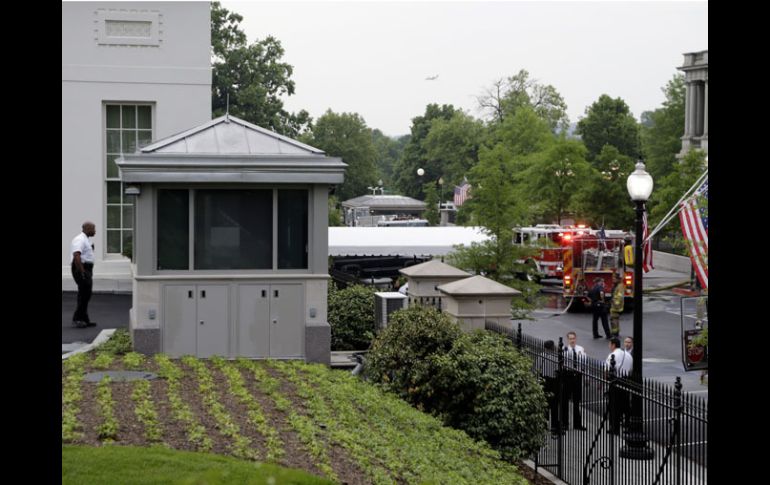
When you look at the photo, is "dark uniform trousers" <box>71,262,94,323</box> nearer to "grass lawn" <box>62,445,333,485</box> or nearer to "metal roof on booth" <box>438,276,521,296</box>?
"metal roof on booth" <box>438,276,521,296</box>

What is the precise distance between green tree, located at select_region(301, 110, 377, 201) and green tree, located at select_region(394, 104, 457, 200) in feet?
26.4

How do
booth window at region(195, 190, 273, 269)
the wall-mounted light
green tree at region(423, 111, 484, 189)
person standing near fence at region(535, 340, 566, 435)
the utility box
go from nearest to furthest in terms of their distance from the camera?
person standing near fence at region(535, 340, 566, 435) < the wall-mounted light < booth window at region(195, 190, 273, 269) < the utility box < green tree at region(423, 111, 484, 189)

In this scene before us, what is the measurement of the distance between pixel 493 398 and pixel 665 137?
71.9 metres

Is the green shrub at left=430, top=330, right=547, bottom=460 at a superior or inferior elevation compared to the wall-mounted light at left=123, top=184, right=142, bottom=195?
inferior

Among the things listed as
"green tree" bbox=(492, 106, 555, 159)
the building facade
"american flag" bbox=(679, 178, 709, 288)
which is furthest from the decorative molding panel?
the building facade

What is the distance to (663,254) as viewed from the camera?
58.3m

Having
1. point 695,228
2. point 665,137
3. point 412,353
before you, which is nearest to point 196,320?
point 412,353

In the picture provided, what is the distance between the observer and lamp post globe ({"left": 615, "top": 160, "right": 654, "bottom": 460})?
12828mm

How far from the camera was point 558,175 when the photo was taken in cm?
5669

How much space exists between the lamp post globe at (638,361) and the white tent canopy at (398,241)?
16533 mm

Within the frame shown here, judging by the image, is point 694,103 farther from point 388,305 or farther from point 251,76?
point 388,305
